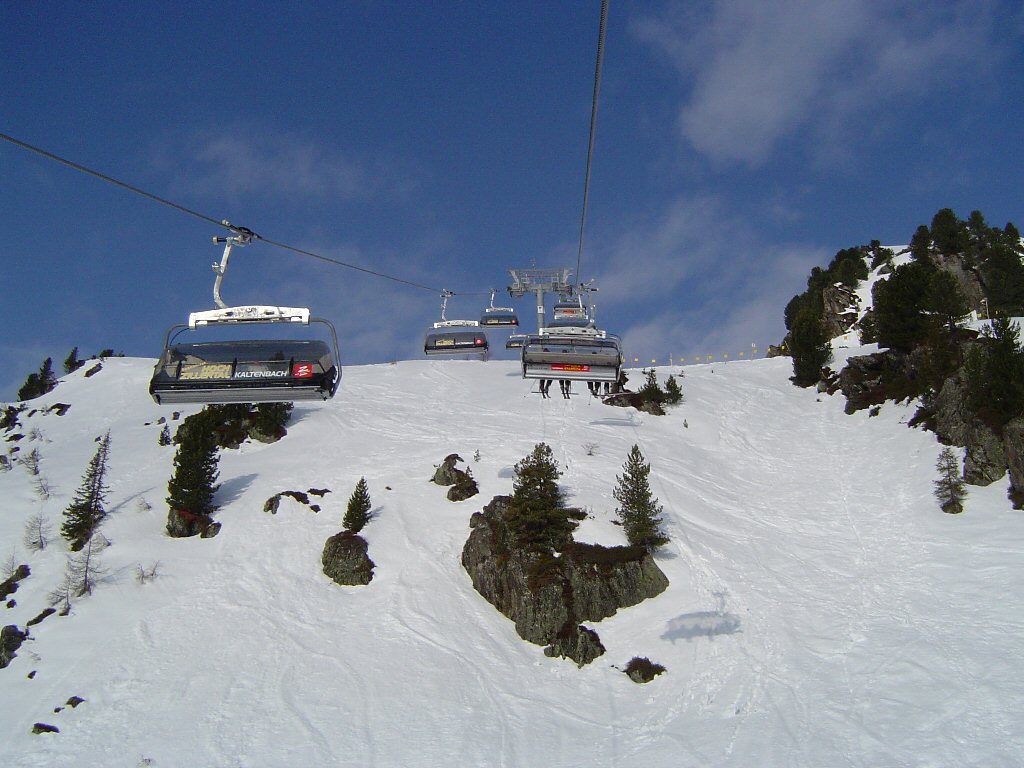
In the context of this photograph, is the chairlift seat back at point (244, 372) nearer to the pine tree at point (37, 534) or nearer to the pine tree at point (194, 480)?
the pine tree at point (194, 480)

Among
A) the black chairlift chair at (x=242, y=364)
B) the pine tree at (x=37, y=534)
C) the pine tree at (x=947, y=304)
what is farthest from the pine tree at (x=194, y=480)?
the pine tree at (x=947, y=304)

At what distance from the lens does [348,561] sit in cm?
2711

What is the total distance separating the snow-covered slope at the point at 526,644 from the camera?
17406 millimetres

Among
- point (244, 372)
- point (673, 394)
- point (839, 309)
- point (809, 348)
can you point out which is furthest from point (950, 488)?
point (839, 309)

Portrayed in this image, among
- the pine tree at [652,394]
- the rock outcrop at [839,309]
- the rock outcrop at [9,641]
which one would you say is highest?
the rock outcrop at [839,309]

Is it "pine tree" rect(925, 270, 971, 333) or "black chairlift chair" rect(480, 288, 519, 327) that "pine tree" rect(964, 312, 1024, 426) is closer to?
"pine tree" rect(925, 270, 971, 333)

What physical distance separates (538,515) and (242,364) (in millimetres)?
17267

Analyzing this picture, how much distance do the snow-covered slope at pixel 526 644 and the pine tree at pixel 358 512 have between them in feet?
2.77

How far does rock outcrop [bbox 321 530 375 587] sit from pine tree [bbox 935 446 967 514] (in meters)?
26.3

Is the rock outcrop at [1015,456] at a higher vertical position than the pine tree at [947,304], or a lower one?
→ lower

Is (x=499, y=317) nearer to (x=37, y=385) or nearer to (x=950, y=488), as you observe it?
(x=950, y=488)

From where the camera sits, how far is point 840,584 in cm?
2430

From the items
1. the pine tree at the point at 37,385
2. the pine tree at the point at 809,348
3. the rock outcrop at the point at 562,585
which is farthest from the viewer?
the pine tree at the point at 37,385

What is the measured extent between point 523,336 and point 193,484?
23751 mm
